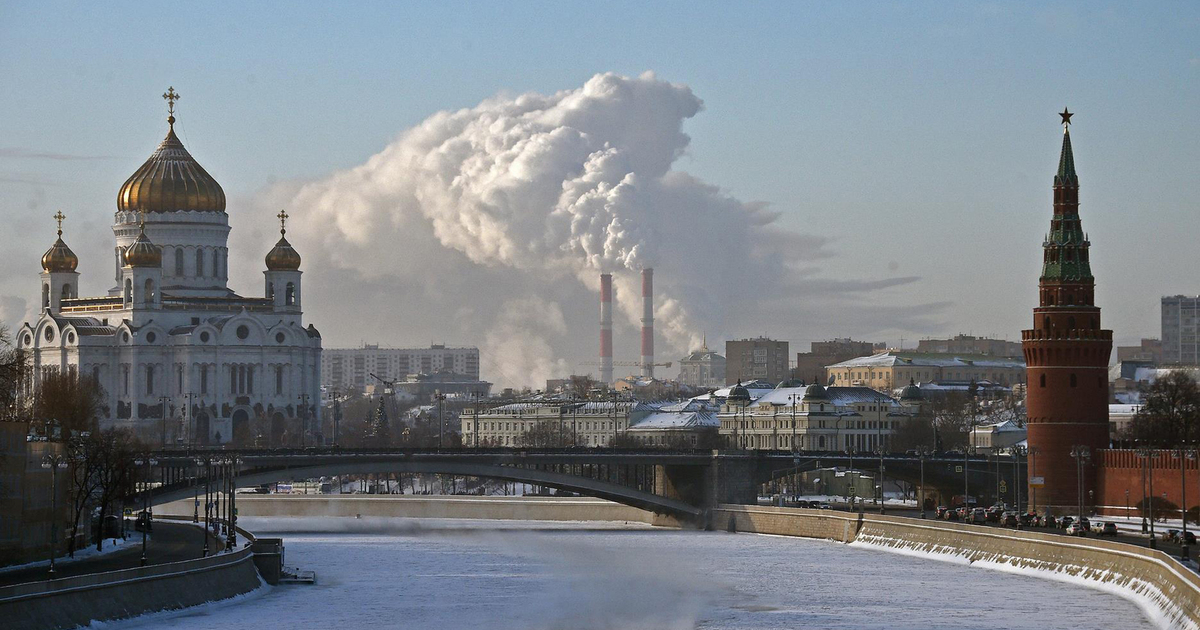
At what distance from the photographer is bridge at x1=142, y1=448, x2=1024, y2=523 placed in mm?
105062

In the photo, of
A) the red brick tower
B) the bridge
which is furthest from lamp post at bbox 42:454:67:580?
the red brick tower

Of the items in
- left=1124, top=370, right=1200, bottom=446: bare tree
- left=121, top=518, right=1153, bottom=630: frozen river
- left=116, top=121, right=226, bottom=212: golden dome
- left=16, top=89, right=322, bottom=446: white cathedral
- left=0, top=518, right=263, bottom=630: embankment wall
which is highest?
left=116, top=121, right=226, bottom=212: golden dome

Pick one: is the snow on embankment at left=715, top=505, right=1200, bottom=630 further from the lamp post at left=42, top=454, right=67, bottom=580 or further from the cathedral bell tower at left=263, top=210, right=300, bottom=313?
the cathedral bell tower at left=263, top=210, right=300, bottom=313

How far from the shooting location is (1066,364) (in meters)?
95.9

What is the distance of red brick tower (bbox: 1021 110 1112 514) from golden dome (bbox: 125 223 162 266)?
81646mm

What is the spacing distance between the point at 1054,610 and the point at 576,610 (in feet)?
39.1

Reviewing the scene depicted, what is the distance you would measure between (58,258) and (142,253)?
10.4m

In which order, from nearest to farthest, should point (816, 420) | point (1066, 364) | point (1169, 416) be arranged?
point (1066, 364)
point (1169, 416)
point (816, 420)

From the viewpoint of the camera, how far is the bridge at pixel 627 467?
4136 inches

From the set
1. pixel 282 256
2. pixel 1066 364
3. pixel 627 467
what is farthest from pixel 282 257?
pixel 1066 364

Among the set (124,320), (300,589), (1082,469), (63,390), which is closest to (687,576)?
(300,589)

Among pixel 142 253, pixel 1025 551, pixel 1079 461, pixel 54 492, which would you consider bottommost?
pixel 1025 551

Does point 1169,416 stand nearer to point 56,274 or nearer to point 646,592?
point 646,592

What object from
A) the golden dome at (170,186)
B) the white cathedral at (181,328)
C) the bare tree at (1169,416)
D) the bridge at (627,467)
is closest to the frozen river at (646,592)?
the bridge at (627,467)
